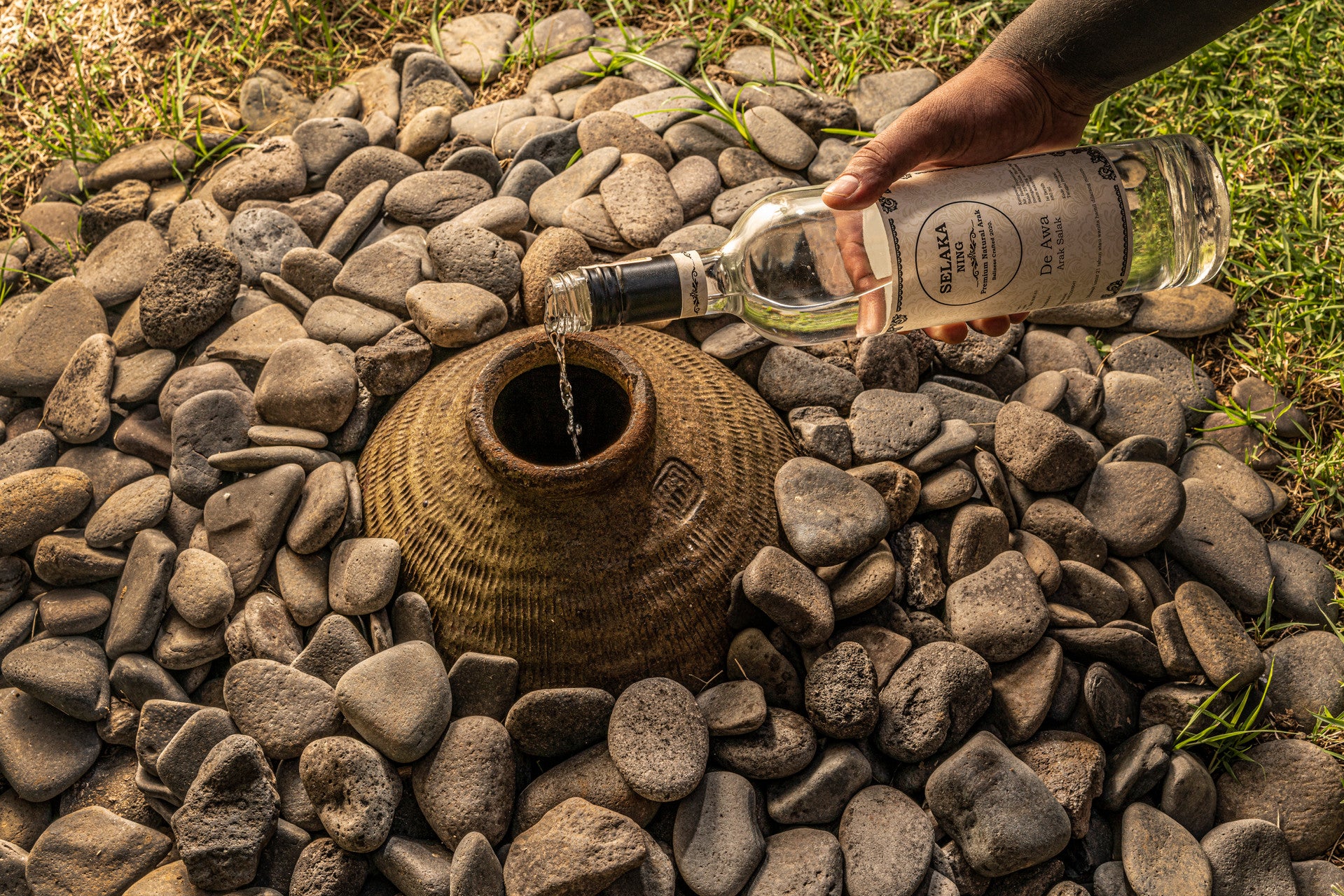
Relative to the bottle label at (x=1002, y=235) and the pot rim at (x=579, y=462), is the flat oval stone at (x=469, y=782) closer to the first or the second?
the pot rim at (x=579, y=462)

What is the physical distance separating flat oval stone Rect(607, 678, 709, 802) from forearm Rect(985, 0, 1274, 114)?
1.37 m

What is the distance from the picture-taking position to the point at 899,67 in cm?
305

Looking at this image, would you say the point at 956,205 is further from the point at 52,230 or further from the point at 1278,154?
the point at 52,230

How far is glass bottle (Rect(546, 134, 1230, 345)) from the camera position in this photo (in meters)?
1.46

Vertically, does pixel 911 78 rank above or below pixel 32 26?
below

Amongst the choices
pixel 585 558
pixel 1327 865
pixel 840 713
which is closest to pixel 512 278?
pixel 585 558

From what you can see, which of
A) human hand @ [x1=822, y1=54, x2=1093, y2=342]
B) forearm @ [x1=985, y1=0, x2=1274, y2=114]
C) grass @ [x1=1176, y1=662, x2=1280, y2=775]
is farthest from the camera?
grass @ [x1=1176, y1=662, x2=1280, y2=775]

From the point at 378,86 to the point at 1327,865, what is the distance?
3136 mm

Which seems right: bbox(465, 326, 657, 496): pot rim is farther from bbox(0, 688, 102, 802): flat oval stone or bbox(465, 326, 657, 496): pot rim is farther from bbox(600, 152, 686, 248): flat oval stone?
bbox(0, 688, 102, 802): flat oval stone

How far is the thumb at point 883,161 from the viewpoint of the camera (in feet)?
5.07

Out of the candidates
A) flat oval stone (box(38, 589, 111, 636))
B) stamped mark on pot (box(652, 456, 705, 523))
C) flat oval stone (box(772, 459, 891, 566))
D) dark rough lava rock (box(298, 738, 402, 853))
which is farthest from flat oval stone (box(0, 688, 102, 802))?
flat oval stone (box(772, 459, 891, 566))

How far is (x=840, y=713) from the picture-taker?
179cm

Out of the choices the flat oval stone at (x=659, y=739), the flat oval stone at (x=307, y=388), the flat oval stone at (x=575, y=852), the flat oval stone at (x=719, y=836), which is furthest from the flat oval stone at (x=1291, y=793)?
the flat oval stone at (x=307, y=388)

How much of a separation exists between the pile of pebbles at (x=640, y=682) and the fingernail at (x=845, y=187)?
0.68m
